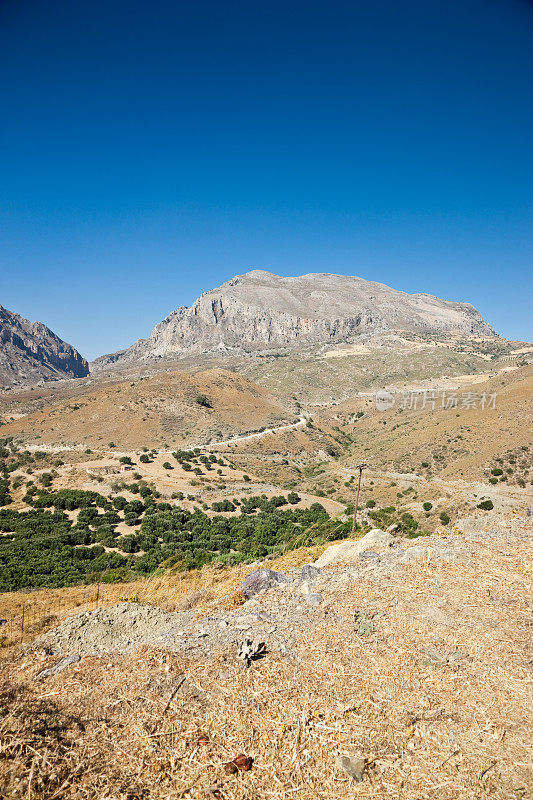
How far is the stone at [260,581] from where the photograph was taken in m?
9.13

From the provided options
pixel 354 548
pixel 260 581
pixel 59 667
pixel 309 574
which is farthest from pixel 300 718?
pixel 354 548

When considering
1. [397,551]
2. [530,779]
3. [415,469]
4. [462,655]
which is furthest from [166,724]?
[415,469]

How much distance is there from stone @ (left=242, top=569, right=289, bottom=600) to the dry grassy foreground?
2258 mm

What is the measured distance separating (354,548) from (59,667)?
8519 mm

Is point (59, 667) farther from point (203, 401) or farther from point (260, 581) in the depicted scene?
point (203, 401)

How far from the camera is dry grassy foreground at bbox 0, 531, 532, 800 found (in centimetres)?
395

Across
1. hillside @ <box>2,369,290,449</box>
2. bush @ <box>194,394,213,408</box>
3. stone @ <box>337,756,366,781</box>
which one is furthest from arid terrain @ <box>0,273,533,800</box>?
bush @ <box>194,394,213,408</box>

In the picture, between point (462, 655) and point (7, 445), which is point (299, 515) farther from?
point (7, 445)

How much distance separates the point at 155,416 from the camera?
225 ft

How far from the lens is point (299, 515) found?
37281 millimetres

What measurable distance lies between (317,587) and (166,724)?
191 inches

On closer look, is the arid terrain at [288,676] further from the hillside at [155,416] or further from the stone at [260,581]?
the hillside at [155,416]

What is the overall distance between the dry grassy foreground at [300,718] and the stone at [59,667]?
0.16 m

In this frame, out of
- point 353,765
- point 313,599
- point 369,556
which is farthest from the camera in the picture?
point 369,556
